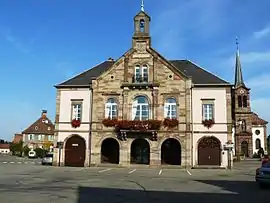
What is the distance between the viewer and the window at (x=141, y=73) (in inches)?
1567

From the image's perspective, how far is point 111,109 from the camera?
3975cm

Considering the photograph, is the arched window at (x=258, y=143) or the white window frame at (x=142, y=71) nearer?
the white window frame at (x=142, y=71)

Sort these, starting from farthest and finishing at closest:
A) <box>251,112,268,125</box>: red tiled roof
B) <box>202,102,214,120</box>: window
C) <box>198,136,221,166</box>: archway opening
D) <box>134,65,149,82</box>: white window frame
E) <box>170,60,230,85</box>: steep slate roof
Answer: <box>251,112,268,125</box>: red tiled roof < <box>134,65,149,82</box>: white window frame < <box>170,60,230,85</box>: steep slate roof < <box>202,102,214,120</box>: window < <box>198,136,221,166</box>: archway opening

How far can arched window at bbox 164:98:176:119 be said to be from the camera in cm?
3862

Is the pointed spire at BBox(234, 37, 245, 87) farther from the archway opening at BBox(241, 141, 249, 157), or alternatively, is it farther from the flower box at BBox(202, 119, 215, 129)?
the flower box at BBox(202, 119, 215, 129)

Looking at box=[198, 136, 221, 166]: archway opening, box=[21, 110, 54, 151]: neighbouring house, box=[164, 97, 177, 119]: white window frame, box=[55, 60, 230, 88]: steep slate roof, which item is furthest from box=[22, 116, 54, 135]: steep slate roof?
box=[198, 136, 221, 166]: archway opening

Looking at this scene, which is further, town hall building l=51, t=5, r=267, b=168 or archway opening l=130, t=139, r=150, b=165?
archway opening l=130, t=139, r=150, b=165

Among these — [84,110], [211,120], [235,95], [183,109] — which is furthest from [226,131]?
[235,95]

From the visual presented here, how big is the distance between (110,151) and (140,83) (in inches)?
315

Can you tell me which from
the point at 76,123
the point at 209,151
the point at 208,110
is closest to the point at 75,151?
the point at 76,123

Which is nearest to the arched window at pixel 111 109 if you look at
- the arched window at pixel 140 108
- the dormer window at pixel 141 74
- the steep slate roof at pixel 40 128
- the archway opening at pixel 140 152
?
the arched window at pixel 140 108

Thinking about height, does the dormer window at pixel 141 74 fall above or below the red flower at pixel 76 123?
above

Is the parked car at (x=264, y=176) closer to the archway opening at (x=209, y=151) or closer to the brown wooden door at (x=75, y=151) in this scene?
the archway opening at (x=209, y=151)

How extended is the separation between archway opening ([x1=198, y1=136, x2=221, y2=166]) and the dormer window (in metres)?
8.65
